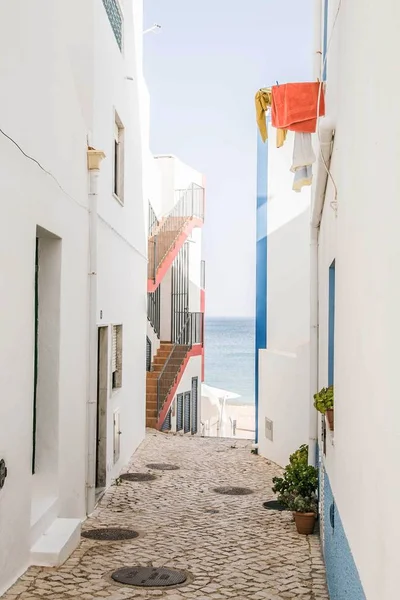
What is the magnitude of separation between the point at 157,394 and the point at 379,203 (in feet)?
53.4

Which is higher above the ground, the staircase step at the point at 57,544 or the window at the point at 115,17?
the window at the point at 115,17

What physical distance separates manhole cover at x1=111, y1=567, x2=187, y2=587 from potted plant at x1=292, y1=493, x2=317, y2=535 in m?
2.12

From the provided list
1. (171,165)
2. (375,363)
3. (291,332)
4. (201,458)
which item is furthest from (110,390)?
→ (171,165)

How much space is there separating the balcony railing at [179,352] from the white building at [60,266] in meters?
6.18

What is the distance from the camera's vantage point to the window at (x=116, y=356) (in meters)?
12.5

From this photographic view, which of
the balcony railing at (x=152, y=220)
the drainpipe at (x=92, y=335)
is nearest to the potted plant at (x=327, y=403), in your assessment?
the drainpipe at (x=92, y=335)

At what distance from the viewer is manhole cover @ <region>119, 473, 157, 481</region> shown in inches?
488

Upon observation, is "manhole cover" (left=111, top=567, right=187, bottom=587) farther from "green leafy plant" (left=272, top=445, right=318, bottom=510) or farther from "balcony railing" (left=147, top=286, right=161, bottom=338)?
"balcony railing" (left=147, top=286, right=161, bottom=338)

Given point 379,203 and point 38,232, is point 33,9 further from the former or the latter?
point 379,203

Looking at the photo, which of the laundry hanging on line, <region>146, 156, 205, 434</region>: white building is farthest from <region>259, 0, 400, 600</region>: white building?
<region>146, 156, 205, 434</region>: white building

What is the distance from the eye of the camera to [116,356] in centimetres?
1277

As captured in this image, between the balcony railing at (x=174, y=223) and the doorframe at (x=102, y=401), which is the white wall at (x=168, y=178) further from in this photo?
the doorframe at (x=102, y=401)

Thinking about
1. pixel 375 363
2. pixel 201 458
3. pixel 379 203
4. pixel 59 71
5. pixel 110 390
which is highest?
pixel 59 71

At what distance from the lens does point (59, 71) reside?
7.95 m
